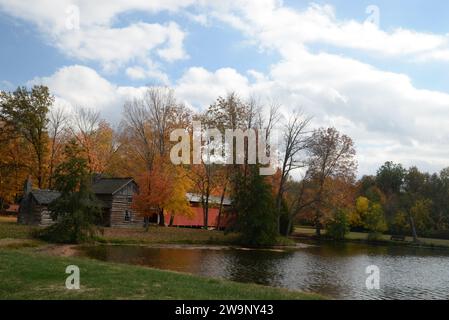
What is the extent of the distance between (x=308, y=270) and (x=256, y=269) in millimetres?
3143

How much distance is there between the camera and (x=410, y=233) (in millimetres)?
65750

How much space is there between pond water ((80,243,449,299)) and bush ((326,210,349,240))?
21.3 metres

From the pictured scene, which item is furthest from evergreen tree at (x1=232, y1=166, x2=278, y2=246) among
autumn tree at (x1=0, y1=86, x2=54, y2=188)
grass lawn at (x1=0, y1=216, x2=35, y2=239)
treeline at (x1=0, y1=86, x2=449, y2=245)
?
autumn tree at (x1=0, y1=86, x2=54, y2=188)

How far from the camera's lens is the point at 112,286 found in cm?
1283

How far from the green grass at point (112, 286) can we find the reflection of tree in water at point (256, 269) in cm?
600

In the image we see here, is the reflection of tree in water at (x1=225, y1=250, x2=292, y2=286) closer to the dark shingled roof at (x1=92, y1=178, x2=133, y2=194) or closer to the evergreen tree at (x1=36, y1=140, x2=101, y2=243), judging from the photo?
the evergreen tree at (x1=36, y1=140, x2=101, y2=243)

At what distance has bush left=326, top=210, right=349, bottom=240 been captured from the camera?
56.2 meters

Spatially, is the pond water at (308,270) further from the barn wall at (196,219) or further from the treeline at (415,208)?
the treeline at (415,208)

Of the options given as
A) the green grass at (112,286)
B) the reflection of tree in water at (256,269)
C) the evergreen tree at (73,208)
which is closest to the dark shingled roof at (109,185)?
the evergreen tree at (73,208)

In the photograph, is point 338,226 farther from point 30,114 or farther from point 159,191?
point 30,114

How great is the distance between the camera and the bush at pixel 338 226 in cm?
5622
